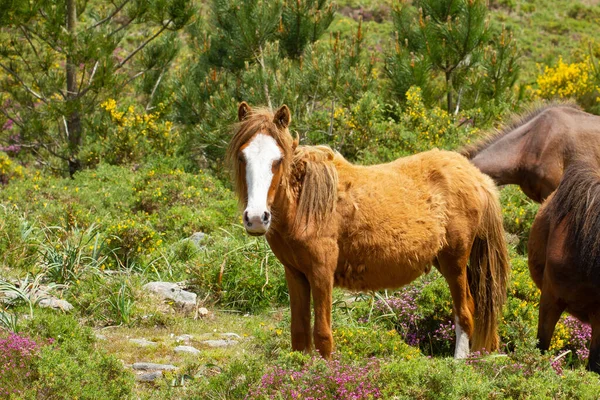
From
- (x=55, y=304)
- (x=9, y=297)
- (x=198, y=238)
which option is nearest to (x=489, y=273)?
(x=55, y=304)

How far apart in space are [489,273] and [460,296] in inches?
15.0

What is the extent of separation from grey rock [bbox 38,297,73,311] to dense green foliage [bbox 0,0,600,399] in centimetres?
8

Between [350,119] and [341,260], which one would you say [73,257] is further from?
[350,119]

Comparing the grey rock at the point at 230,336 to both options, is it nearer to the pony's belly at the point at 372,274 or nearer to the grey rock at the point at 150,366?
the grey rock at the point at 150,366

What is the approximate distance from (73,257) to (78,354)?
305cm

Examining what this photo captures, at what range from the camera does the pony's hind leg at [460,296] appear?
584cm

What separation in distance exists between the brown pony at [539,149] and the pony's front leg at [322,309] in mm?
4310

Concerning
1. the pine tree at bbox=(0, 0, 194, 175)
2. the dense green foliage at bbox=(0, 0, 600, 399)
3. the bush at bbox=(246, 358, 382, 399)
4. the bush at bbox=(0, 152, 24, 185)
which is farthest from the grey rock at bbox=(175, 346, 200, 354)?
the bush at bbox=(0, 152, 24, 185)

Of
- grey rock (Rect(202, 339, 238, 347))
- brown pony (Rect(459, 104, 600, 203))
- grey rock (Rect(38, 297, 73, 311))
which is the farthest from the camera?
brown pony (Rect(459, 104, 600, 203))

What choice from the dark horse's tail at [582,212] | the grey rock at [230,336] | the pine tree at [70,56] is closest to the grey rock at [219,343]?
the grey rock at [230,336]

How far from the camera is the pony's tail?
19.7 feet

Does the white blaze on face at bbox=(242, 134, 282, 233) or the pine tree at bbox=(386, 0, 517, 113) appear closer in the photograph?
the white blaze on face at bbox=(242, 134, 282, 233)

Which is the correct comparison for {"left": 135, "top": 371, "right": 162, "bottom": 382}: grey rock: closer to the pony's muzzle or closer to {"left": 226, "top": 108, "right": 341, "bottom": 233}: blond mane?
{"left": 226, "top": 108, "right": 341, "bottom": 233}: blond mane

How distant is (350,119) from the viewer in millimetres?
12414
